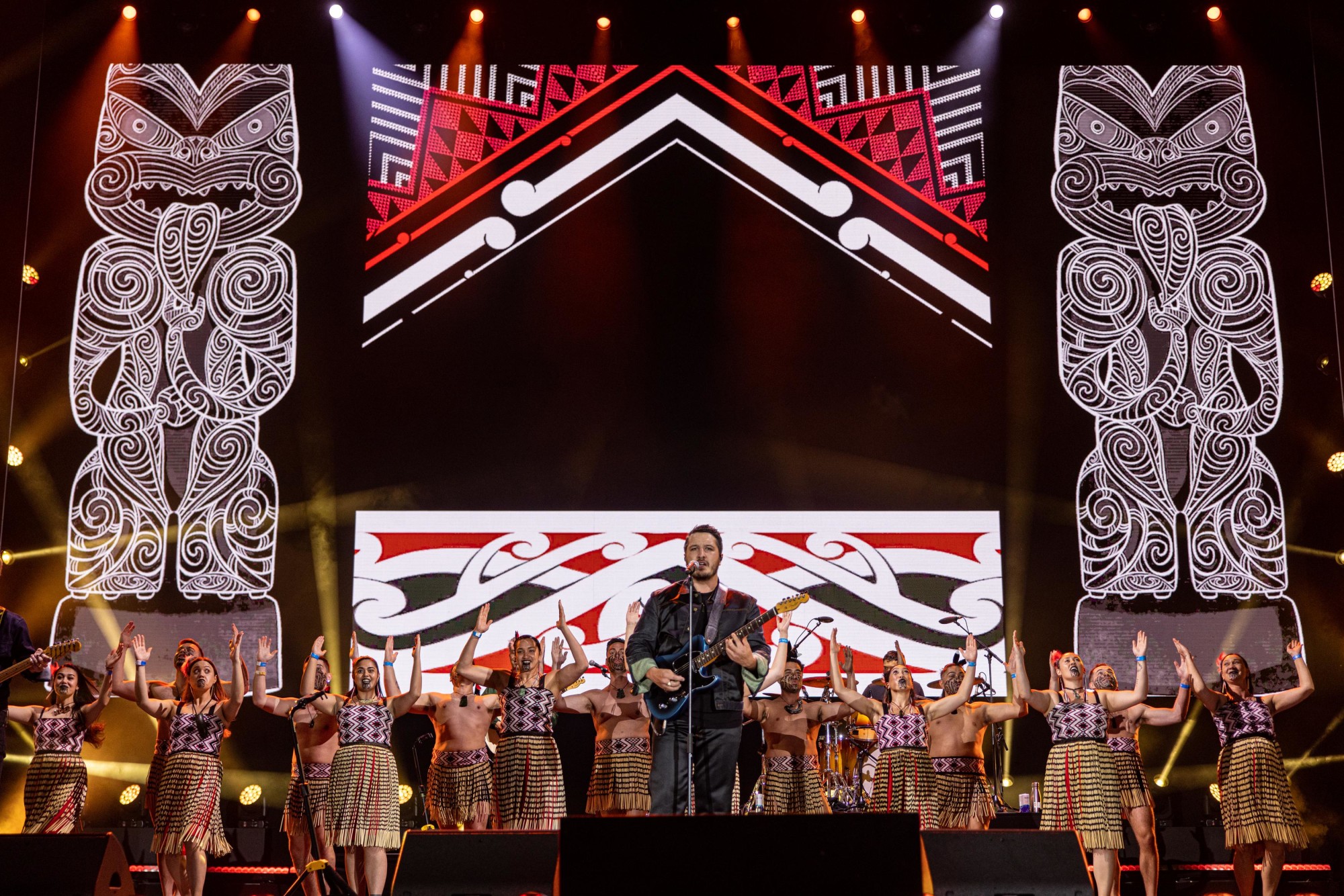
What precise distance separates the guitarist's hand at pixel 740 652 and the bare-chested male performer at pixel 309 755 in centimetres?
309

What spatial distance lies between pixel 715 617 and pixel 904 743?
2.72 m

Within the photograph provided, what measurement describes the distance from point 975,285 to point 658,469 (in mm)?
2702

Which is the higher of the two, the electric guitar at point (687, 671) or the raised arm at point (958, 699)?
the electric guitar at point (687, 671)

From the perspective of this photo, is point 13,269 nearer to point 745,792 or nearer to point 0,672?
point 0,672

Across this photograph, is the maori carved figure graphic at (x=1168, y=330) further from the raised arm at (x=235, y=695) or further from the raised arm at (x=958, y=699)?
the raised arm at (x=235, y=695)

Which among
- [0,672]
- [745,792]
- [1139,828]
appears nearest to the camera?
[0,672]

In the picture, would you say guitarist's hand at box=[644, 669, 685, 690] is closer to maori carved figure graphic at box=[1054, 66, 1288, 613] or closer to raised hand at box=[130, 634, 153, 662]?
raised hand at box=[130, 634, 153, 662]

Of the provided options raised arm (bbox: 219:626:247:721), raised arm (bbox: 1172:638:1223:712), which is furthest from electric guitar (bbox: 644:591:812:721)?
raised arm (bbox: 1172:638:1223:712)

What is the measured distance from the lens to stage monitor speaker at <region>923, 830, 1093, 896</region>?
15.6 feet

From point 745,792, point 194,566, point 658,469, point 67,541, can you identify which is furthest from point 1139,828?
point 67,541

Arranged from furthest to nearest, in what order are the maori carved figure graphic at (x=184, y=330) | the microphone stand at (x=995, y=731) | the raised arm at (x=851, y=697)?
the maori carved figure graphic at (x=184, y=330), the microphone stand at (x=995, y=731), the raised arm at (x=851, y=697)

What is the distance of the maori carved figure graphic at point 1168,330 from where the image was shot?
8.66 m

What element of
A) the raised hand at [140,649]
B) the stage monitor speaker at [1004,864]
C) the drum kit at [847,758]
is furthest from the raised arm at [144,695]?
the stage monitor speaker at [1004,864]

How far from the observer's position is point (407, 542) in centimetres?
855
